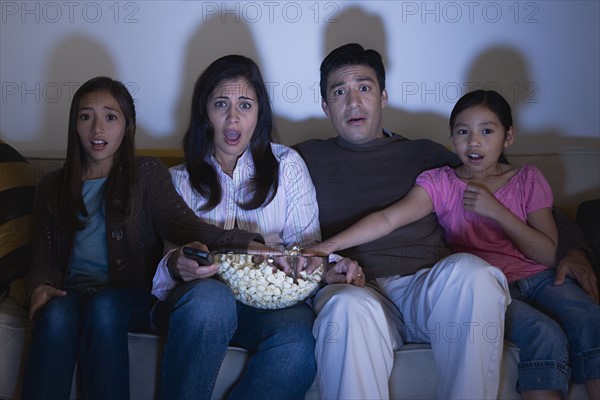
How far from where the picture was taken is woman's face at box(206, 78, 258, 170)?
1.88 meters

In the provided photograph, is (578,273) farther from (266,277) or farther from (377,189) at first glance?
(266,277)

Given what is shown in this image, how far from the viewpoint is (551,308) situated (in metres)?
1.74

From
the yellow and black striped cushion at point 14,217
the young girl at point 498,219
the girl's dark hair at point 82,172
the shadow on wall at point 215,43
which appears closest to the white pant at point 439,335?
the young girl at point 498,219

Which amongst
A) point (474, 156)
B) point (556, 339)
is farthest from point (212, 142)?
point (556, 339)

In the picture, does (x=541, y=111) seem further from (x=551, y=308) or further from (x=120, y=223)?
(x=120, y=223)

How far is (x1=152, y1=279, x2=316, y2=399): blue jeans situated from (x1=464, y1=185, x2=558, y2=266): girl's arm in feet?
1.83

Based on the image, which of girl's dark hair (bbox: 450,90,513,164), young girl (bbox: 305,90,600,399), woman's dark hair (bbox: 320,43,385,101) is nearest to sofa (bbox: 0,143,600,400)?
young girl (bbox: 305,90,600,399)

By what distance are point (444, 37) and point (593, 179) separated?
71cm

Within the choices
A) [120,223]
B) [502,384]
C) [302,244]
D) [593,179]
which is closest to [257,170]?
[302,244]

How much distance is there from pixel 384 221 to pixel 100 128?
2.63ft

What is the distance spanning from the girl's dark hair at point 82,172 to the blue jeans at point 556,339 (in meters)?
1.03

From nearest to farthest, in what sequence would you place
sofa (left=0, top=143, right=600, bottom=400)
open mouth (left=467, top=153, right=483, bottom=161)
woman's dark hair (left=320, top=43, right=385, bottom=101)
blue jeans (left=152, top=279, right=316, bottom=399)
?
blue jeans (left=152, top=279, right=316, bottom=399) → sofa (left=0, top=143, right=600, bottom=400) → open mouth (left=467, top=153, right=483, bottom=161) → woman's dark hair (left=320, top=43, right=385, bottom=101)

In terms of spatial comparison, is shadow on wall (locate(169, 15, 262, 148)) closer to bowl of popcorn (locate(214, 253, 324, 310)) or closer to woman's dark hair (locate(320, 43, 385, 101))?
woman's dark hair (locate(320, 43, 385, 101))

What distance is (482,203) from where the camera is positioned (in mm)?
1825
